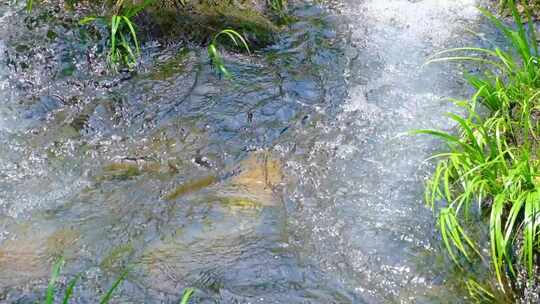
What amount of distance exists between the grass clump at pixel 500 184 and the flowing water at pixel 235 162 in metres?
0.18

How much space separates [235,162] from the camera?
4023mm

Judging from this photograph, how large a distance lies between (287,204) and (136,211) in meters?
0.91

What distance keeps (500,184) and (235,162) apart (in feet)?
5.47

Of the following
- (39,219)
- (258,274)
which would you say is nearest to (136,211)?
(39,219)

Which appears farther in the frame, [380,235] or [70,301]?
[380,235]

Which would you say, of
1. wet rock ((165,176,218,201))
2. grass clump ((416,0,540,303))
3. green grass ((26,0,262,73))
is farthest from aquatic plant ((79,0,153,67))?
grass clump ((416,0,540,303))

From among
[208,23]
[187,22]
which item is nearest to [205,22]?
[208,23]

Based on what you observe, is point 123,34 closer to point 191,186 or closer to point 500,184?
point 191,186

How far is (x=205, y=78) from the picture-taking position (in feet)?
→ 15.6

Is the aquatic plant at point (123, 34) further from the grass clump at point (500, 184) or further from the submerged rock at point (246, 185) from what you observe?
the grass clump at point (500, 184)

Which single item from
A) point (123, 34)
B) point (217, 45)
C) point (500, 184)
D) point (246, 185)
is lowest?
point (246, 185)

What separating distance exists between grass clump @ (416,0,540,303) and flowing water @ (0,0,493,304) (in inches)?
7.2

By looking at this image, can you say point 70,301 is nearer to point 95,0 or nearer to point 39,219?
point 39,219

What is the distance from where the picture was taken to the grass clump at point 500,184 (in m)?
3.01
